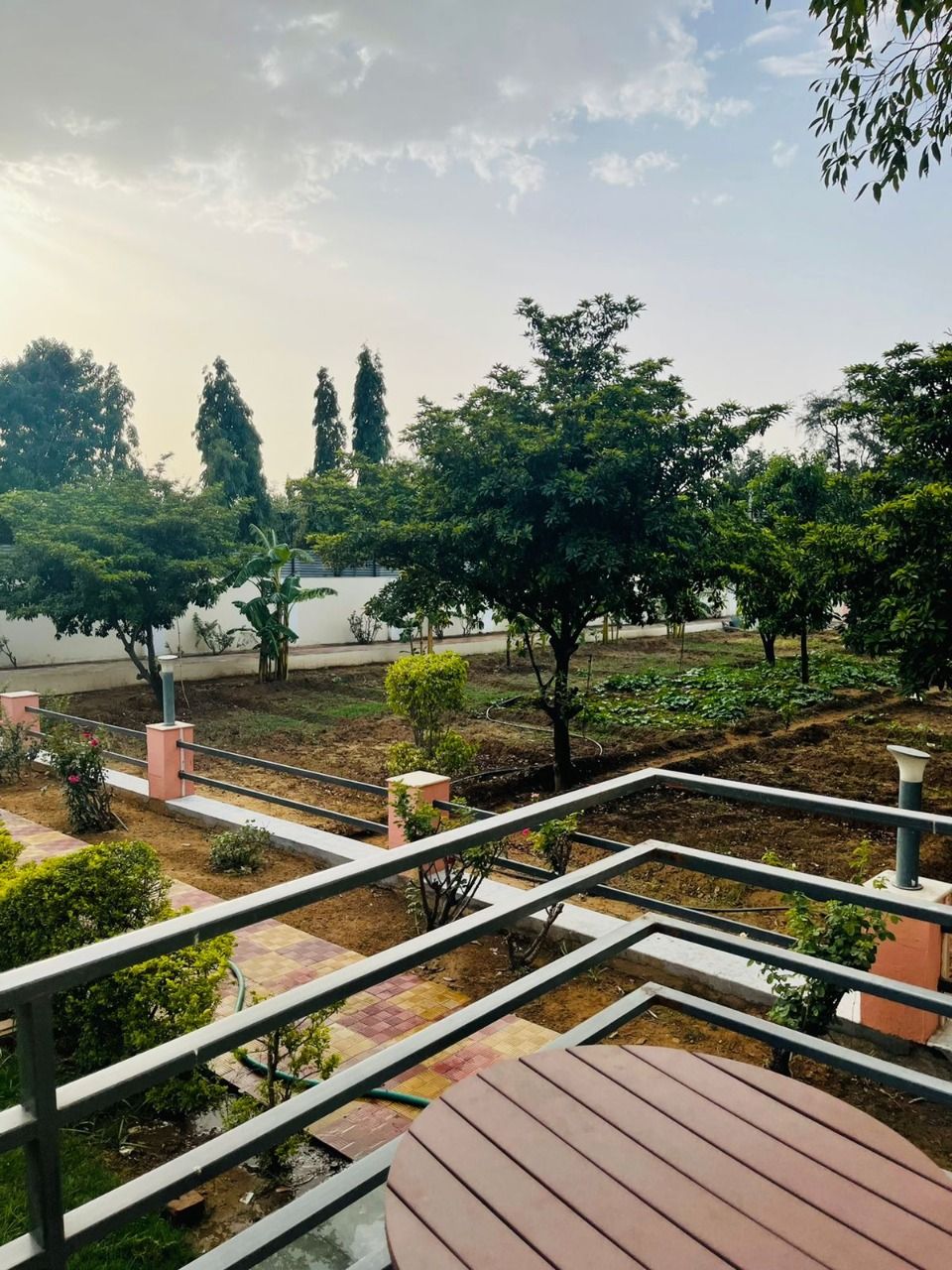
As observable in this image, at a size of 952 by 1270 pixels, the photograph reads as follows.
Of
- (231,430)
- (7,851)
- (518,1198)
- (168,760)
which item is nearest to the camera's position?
(518,1198)

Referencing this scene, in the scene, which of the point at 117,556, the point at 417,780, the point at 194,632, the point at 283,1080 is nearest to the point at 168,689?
the point at 417,780

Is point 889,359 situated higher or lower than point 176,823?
higher

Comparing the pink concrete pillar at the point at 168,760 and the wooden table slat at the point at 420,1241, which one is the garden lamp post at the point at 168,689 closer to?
the pink concrete pillar at the point at 168,760

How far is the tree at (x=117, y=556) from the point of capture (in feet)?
42.3

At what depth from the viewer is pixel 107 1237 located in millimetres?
2193

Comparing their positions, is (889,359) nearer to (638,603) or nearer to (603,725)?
(638,603)

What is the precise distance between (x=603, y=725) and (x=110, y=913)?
7880 mm

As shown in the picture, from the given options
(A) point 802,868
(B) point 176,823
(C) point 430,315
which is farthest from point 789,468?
(B) point 176,823

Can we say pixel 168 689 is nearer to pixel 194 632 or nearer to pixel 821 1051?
pixel 821 1051

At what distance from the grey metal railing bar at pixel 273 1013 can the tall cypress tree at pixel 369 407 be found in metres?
37.2

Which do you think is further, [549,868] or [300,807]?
[300,807]

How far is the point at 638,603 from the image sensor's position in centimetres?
876

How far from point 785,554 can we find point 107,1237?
1283 cm

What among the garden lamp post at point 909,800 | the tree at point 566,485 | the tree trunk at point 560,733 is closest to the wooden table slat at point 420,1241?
the garden lamp post at point 909,800
